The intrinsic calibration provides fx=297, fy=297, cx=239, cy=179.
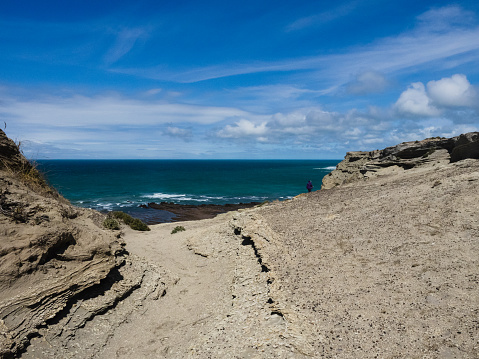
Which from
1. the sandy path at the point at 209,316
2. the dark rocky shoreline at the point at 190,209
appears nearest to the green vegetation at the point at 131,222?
the sandy path at the point at 209,316

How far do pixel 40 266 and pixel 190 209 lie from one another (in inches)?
1682

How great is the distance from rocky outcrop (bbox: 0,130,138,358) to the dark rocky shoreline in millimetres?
32361

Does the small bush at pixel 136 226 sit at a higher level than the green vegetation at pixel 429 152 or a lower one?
lower

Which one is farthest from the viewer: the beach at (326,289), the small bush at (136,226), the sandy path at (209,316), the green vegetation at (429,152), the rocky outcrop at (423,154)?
the green vegetation at (429,152)

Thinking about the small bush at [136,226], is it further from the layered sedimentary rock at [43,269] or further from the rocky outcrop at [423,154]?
the rocky outcrop at [423,154]

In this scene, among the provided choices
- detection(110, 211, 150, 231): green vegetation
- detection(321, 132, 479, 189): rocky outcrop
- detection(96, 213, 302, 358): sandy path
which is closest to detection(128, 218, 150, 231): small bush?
detection(110, 211, 150, 231): green vegetation

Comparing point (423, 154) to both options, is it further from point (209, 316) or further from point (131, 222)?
point (131, 222)

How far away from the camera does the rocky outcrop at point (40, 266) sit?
295 inches

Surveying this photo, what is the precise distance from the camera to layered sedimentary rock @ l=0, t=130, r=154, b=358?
751 cm

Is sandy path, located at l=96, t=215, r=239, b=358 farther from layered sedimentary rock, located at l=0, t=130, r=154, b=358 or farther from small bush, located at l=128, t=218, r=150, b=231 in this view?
small bush, located at l=128, t=218, r=150, b=231

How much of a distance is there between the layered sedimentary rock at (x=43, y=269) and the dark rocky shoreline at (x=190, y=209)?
106ft

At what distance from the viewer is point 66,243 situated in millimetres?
10008

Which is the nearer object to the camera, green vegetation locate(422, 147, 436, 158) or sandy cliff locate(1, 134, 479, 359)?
sandy cliff locate(1, 134, 479, 359)

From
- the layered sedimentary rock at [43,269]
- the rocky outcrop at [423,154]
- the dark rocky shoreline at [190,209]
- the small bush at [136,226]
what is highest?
the rocky outcrop at [423,154]
